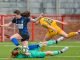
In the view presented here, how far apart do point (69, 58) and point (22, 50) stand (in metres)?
1.67

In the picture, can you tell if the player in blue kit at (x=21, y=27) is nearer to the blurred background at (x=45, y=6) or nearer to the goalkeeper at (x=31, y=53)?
the goalkeeper at (x=31, y=53)

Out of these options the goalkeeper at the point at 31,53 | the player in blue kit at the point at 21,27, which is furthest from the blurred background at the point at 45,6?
the goalkeeper at the point at 31,53

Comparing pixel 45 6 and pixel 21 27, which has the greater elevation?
pixel 21 27

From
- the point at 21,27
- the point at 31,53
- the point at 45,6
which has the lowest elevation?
the point at 45,6

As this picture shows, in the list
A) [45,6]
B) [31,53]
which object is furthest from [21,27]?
[45,6]

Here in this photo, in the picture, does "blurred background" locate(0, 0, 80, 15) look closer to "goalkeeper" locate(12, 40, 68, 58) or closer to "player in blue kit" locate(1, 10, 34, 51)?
Answer: "player in blue kit" locate(1, 10, 34, 51)

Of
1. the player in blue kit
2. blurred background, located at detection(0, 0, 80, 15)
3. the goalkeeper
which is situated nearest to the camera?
the goalkeeper

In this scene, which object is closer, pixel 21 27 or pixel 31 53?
pixel 31 53

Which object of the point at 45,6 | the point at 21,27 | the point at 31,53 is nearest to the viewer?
the point at 31,53

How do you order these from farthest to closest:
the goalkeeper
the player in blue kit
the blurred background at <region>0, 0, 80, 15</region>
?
the blurred background at <region>0, 0, 80, 15</region>
the player in blue kit
the goalkeeper

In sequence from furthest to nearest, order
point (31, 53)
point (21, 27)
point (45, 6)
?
point (45, 6), point (21, 27), point (31, 53)

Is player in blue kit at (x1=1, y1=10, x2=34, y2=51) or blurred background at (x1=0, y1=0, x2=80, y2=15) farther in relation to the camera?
blurred background at (x1=0, y1=0, x2=80, y2=15)

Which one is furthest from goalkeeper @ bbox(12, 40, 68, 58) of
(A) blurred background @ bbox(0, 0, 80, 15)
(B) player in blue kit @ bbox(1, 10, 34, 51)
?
(A) blurred background @ bbox(0, 0, 80, 15)

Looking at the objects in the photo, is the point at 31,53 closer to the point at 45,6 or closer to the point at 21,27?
the point at 21,27
